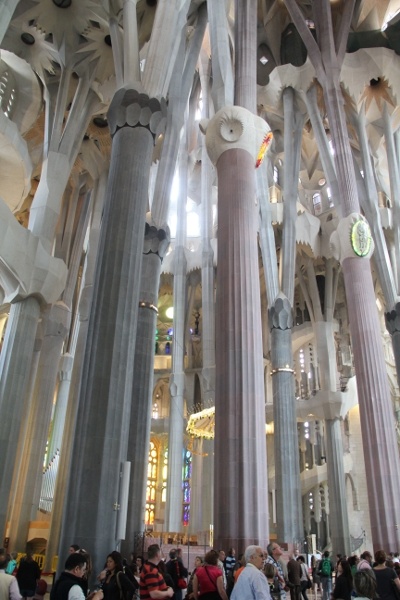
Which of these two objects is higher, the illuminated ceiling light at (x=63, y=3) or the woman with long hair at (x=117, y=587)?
the illuminated ceiling light at (x=63, y=3)

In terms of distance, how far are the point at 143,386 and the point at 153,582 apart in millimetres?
8920

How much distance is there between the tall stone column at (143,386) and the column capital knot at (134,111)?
13.7ft

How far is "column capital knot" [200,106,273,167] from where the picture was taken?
368 inches

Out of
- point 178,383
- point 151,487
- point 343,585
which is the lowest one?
point 343,585

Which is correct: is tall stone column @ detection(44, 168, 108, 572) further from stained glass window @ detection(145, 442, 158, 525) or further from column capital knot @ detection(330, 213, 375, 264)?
stained glass window @ detection(145, 442, 158, 525)

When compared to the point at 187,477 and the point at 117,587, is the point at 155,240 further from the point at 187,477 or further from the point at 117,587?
the point at 187,477

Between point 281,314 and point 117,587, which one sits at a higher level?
point 281,314

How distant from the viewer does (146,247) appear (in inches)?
528

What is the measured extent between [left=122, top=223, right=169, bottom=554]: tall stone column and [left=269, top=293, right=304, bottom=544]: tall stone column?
564cm

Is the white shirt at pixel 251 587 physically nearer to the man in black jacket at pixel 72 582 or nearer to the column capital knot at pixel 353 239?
the man in black jacket at pixel 72 582

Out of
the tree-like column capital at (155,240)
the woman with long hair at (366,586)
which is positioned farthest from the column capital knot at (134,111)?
the woman with long hair at (366,586)

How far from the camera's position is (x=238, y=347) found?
778 centimetres

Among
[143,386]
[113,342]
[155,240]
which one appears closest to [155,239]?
[155,240]

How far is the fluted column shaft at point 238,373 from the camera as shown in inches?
271
